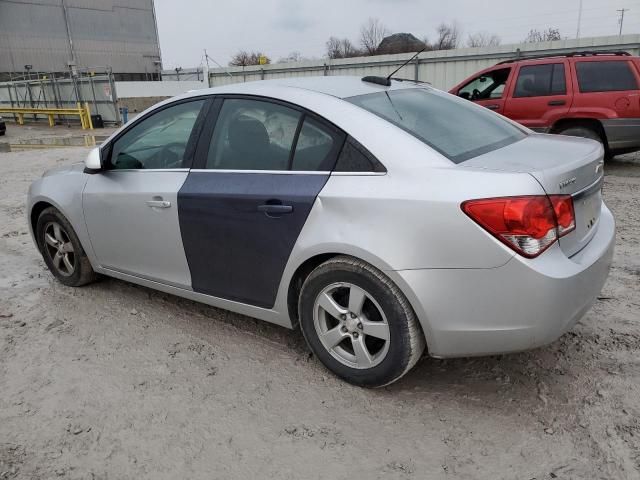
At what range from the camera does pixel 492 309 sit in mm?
2297

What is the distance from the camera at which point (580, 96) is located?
7.77 meters

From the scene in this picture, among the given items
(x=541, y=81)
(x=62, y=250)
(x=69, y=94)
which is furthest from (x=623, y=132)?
(x=69, y=94)

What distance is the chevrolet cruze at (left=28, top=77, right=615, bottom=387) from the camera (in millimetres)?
2271

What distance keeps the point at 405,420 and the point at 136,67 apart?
50.1 metres

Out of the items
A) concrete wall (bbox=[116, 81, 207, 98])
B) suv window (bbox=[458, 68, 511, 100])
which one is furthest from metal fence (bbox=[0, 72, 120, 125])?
suv window (bbox=[458, 68, 511, 100])

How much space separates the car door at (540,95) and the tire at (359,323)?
644cm

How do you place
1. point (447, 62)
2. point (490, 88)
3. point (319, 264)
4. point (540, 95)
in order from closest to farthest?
point (319, 264) → point (540, 95) → point (490, 88) → point (447, 62)

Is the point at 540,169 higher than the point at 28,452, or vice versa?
the point at 540,169

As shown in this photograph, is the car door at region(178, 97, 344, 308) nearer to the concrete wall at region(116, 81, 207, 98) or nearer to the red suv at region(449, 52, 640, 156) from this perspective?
the red suv at region(449, 52, 640, 156)

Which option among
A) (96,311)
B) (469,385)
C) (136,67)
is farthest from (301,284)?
(136,67)

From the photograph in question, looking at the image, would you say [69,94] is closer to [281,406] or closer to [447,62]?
[447,62]

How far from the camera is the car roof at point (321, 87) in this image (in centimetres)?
302

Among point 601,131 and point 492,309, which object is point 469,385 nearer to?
point 492,309

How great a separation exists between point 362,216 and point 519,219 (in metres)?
0.70
